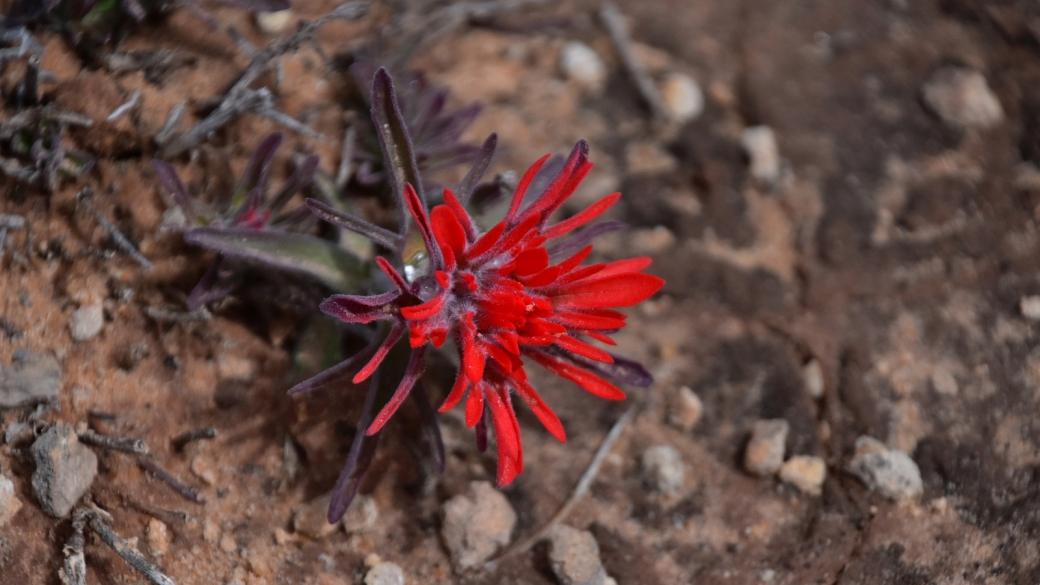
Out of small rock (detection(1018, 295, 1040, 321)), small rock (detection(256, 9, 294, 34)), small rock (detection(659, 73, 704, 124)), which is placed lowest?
small rock (detection(1018, 295, 1040, 321))

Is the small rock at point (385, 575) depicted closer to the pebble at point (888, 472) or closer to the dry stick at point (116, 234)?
the dry stick at point (116, 234)

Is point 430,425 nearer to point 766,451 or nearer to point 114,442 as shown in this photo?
point 114,442

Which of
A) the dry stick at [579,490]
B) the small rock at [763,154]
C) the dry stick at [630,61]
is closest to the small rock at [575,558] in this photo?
the dry stick at [579,490]

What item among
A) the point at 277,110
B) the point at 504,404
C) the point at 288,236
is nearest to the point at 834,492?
the point at 504,404

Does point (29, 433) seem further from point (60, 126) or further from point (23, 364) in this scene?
point (60, 126)

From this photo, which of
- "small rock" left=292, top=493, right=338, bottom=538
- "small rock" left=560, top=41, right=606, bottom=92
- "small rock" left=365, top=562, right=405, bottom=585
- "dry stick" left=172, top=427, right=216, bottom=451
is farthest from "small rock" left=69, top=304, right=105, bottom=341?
"small rock" left=560, top=41, right=606, bottom=92

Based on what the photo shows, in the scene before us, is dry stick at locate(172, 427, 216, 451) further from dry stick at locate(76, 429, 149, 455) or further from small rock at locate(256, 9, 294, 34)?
small rock at locate(256, 9, 294, 34)

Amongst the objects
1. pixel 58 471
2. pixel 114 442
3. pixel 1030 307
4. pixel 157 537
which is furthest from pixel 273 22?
pixel 1030 307
